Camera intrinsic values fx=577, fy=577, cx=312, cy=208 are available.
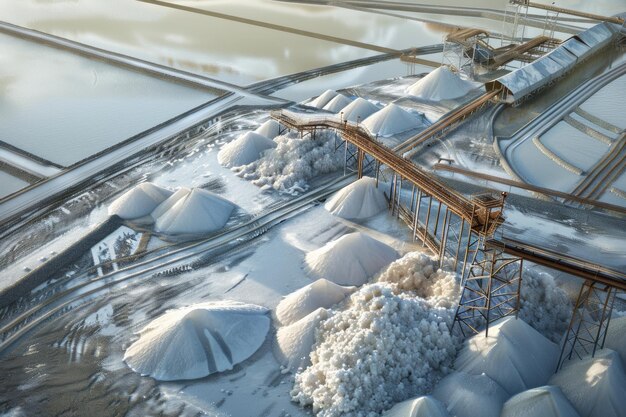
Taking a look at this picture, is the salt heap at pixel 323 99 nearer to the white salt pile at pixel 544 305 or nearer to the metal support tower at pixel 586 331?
the white salt pile at pixel 544 305

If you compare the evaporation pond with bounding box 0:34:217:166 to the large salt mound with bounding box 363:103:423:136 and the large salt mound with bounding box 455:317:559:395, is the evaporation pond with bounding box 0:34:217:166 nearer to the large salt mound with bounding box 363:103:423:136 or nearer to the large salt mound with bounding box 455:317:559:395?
the large salt mound with bounding box 363:103:423:136

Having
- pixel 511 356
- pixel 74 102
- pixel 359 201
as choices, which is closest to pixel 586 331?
pixel 511 356

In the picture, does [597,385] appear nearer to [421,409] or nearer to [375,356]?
[421,409]

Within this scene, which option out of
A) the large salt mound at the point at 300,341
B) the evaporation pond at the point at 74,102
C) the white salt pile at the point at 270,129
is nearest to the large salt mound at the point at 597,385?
the large salt mound at the point at 300,341

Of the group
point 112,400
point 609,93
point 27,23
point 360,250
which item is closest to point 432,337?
point 360,250

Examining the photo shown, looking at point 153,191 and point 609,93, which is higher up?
point 609,93

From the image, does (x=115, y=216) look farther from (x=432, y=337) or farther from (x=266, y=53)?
(x=266, y=53)
